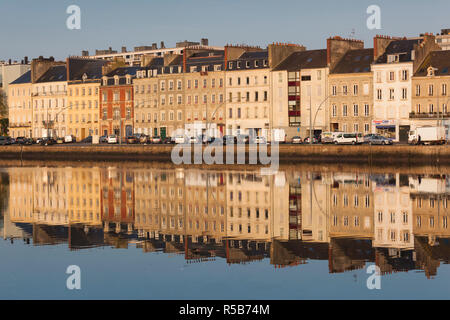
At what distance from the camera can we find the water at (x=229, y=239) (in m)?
19.2

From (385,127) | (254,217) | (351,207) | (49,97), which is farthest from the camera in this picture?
(49,97)

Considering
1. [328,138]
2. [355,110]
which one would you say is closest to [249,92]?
[355,110]

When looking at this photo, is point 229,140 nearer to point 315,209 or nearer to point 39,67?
point 39,67

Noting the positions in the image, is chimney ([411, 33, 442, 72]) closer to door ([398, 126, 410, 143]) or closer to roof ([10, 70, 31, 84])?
door ([398, 126, 410, 143])

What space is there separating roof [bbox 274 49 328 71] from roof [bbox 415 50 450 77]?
10432 millimetres

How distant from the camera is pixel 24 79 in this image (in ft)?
398

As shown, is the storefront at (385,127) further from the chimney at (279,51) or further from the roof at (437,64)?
the chimney at (279,51)

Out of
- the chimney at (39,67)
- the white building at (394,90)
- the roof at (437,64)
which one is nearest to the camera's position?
the roof at (437,64)

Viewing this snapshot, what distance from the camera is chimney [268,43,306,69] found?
92062mm

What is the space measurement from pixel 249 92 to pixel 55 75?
3388 cm

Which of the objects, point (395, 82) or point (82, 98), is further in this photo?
point (82, 98)

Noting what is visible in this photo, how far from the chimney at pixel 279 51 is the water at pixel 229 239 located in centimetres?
4507

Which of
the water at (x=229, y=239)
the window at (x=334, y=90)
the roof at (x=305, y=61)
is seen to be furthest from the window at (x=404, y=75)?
the water at (x=229, y=239)

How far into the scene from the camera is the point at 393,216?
31219 millimetres
